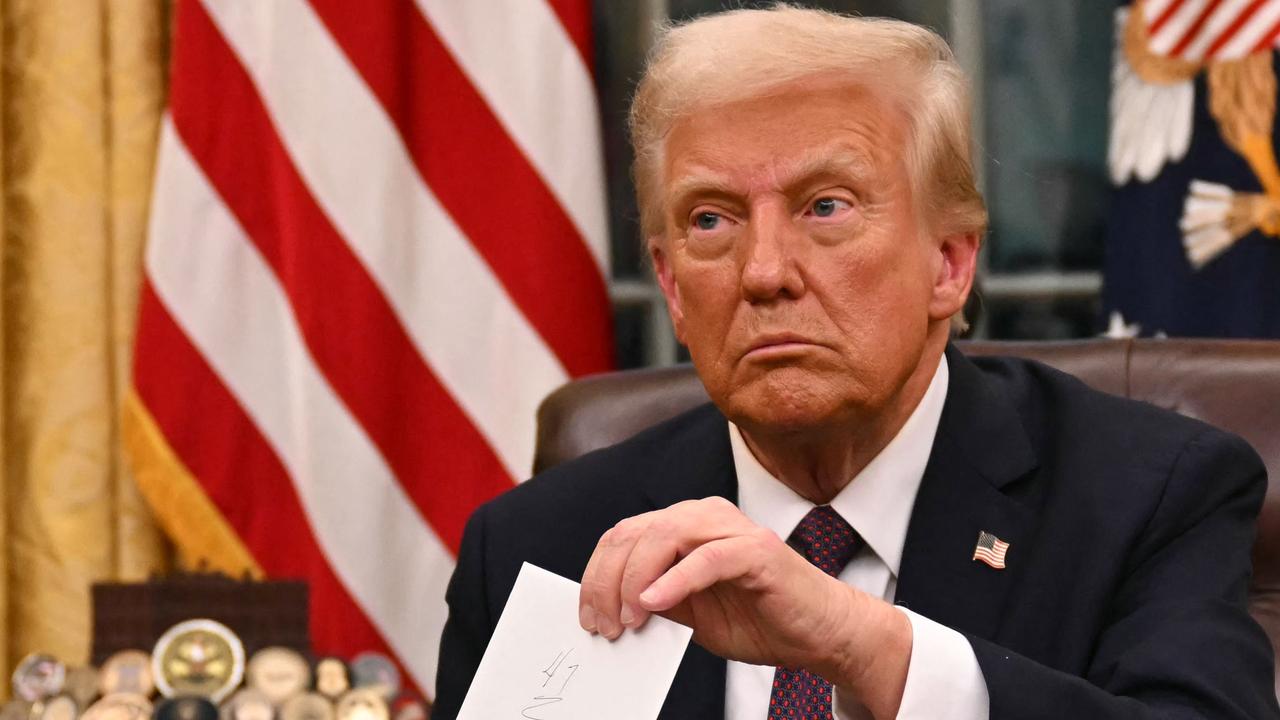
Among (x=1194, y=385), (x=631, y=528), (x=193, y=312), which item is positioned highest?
(x=193, y=312)

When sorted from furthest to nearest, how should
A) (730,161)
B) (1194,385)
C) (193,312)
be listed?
(193,312) < (1194,385) < (730,161)

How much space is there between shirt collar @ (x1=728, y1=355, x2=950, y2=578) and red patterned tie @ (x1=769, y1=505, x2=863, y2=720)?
0.01 meters

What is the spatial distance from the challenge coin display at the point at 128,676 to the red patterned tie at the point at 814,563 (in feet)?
3.52

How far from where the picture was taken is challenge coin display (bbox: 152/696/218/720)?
218 cm

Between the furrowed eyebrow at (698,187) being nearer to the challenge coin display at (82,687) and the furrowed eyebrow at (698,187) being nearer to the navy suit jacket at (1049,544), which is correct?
the navy suit jacket at (1049,544)

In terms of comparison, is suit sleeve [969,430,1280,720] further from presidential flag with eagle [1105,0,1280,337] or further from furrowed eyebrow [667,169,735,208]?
presidential flag with eagle [1105,0,1280,337]

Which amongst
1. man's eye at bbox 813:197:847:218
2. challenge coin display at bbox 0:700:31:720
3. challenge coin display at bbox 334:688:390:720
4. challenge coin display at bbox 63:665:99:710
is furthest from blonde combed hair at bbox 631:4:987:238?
challenge coin display at bbox 0:700:31:720

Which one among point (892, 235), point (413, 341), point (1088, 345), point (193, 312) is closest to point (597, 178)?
point (413, 341)

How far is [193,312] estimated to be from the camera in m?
2.99

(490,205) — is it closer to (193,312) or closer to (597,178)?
(597,178)

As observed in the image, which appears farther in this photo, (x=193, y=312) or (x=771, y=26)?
(x=193, y=312)

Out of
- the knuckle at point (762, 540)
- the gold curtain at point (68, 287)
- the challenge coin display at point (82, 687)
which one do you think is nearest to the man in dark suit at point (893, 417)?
the knuckle at point (762, 540)

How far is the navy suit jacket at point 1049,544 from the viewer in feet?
4.86

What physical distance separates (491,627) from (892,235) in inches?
27.5
